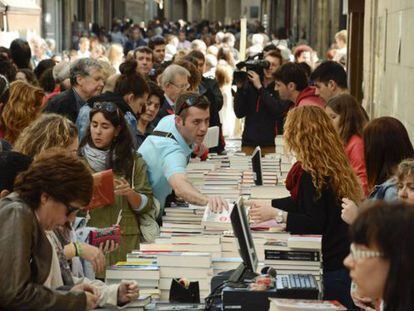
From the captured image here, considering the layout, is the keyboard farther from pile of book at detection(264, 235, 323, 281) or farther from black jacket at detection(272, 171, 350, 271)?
black jacket at detection(272, 171, 350, 271)

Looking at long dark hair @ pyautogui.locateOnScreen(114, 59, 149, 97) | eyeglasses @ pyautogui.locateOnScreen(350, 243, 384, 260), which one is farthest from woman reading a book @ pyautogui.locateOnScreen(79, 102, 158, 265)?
eyeglasses @ pyautogui.locateOnScreen(350, 243, 384, 260)

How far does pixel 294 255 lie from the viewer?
232 inches

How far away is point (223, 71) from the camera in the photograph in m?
17.1

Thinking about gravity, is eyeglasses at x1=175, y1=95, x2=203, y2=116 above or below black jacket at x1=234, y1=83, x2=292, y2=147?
above

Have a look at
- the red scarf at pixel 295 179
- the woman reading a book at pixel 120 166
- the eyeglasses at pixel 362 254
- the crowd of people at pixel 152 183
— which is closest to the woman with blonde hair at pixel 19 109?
the crowd of people at pixel 152 183

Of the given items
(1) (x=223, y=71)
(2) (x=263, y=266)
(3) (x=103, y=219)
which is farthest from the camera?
(1) (x=223, y=71)

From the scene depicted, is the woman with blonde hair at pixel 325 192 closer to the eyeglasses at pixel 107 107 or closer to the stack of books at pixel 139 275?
the stack of books at pixel 139 275

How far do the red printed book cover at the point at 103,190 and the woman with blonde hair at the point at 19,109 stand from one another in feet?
5.71

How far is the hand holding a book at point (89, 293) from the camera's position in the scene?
16.5ft

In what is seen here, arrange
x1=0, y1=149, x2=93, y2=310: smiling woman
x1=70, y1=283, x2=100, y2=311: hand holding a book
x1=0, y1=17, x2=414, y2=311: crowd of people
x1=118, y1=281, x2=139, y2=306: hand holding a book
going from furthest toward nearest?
x1=118, y1=281, x2=139, y2=306: hand holding a book
x1=70, y1=283, x2=100, y2=311: hand holding a book
x1=0, y1=149, x2=93, y2=310: smiling woman
x1=0, y1=17, x2=414, y2=311: crowd of people

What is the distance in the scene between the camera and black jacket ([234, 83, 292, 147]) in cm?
1229

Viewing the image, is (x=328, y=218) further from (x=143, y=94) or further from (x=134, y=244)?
(x=143, y=94)

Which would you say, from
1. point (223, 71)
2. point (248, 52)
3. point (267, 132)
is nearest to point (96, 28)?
point (248, 52)

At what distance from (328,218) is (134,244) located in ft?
4.70
